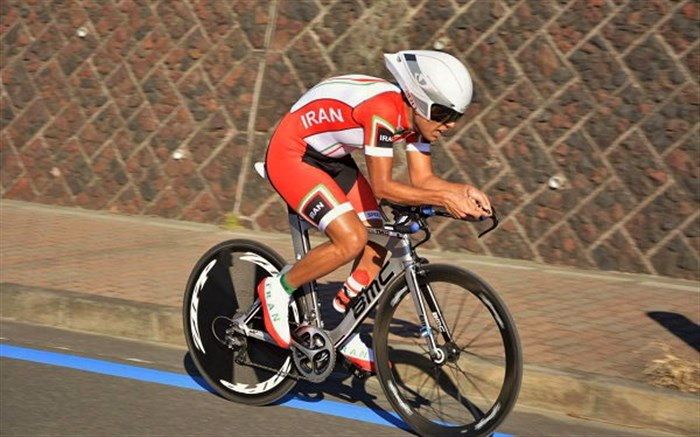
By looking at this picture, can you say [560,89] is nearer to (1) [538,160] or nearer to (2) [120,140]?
(1) [538,160]

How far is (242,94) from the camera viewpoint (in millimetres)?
11000

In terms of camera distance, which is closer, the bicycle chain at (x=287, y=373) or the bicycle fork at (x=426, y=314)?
the bicycle fork at (x=426, y=314)

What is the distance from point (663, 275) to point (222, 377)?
397cm

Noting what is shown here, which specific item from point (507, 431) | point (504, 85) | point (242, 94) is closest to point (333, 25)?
point (242, 94)

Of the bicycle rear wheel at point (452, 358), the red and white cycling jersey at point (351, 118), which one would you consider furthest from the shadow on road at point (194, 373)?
the red and white cycling jersey at point (351, 118)

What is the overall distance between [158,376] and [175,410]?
0.65 m

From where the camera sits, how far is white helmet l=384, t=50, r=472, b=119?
17.4 ft

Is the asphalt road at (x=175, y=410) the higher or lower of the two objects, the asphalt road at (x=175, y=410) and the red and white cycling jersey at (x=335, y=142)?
the lower

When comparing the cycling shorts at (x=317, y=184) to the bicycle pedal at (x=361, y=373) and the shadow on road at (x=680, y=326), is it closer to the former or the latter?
the bicycle pedal at (x=361, y=373)

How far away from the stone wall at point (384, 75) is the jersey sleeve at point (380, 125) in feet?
13.9

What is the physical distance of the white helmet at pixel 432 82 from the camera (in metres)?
5.29

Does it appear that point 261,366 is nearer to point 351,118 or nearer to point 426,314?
point 426,314

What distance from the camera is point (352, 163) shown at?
6.07 metres

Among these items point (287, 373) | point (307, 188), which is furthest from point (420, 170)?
point (287, 373)
